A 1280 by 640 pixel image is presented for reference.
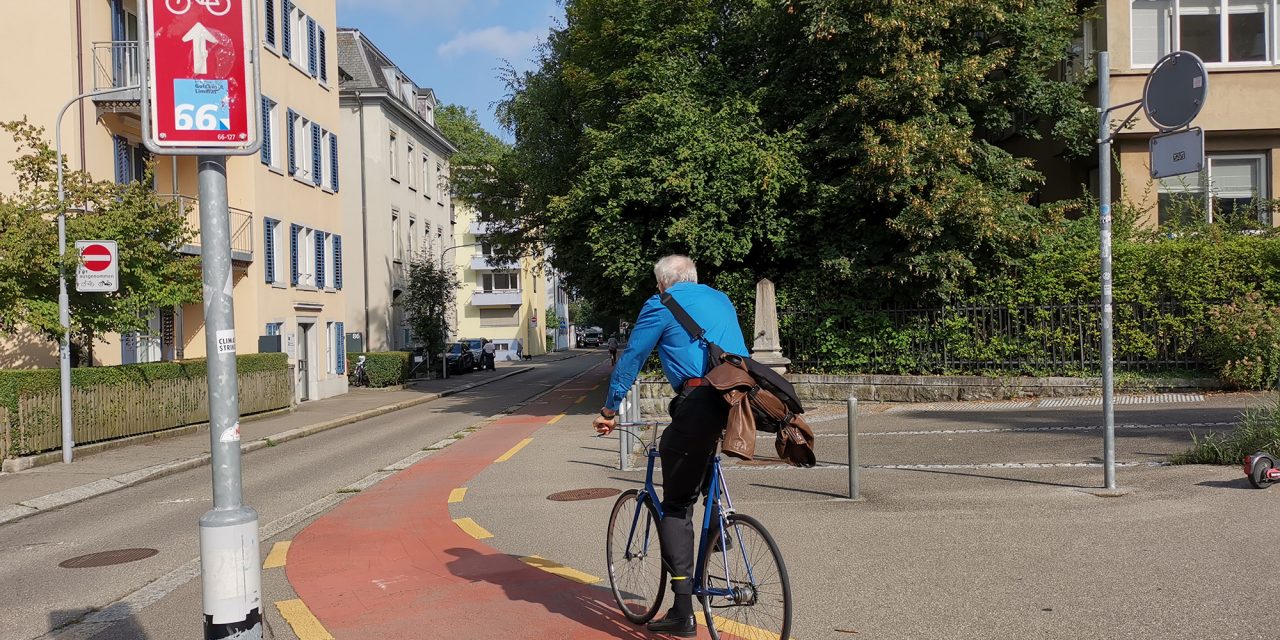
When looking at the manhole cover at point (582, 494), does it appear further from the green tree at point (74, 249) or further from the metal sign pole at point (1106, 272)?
the green tree at point (74, 249)

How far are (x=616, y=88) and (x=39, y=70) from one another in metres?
11.5

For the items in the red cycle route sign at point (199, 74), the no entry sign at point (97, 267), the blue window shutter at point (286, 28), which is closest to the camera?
the red cycle route sign at point (199, 74)

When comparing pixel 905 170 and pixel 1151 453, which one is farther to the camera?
pixel 905 170

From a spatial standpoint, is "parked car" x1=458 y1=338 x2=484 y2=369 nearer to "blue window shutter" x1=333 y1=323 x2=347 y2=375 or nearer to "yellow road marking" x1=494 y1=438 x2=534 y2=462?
"blue window shutter" x1=333 y1=323 x2=347 y2=375

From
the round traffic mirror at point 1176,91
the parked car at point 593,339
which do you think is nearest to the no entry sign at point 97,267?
the round traffic mirror at point 1176,91

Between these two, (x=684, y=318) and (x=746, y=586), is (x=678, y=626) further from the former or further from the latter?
(x=684, y=318)

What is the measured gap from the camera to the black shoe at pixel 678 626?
477cm

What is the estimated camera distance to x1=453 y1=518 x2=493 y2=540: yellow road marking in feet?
26.2

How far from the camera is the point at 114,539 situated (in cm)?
919

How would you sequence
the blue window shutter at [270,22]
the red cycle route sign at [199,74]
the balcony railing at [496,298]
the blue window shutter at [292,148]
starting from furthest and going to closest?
1. the balcony railing at [496,298]
2. the blue window shutter at [292,148]
3. the blue window shutter at [270,22]
4. the red cycle route sign at [199,74]

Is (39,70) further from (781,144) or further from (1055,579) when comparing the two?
(1055,579)

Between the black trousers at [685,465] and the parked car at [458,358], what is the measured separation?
39.1 metres

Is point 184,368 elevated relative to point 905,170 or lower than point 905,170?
lower

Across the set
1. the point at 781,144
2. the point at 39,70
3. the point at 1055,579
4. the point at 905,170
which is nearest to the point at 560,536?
the point at 1055,579
